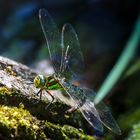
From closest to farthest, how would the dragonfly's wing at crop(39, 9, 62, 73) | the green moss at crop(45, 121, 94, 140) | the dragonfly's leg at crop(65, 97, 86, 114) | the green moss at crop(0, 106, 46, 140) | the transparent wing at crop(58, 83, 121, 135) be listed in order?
1. the green moss at crop(0, 106, 46, 140)
2. the green moss at crop(45, 121, 94, 140)
3. the transparent wing at crop(58, 83, 121, 135)
4. the dragonfly's leg at crop(65, 97, 86, 114)
5. the dragonfly's wing at crop(39, 9, 62, 73)

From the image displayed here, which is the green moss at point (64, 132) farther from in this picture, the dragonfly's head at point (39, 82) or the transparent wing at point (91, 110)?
the dragonfly's head at point (39, 82)

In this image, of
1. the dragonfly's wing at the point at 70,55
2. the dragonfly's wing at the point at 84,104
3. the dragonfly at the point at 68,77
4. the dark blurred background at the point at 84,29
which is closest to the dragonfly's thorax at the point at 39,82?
the dragonfly at the point at 68,77

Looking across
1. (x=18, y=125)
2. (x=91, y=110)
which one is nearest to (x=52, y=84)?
(x=91, y=110)

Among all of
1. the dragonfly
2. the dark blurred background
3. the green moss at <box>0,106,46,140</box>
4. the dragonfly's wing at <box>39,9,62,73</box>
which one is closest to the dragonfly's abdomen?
the dragonfly

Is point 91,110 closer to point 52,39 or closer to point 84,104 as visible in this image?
point 84,104

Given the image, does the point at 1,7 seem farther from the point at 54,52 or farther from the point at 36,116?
the point at 36,116

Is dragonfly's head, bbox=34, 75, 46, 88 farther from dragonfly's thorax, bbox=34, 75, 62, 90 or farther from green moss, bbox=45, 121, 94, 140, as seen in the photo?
green moss, bbox=45, 121, 94, 140
